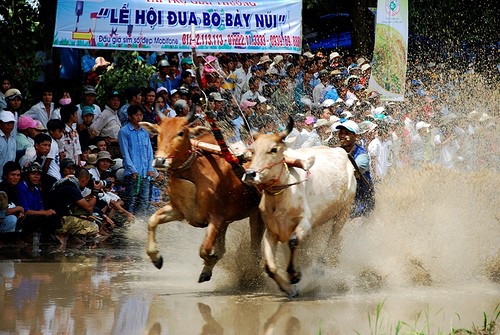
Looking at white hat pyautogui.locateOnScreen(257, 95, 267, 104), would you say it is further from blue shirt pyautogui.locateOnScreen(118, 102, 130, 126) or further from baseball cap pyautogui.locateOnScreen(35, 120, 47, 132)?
baseball cap pyautogui.locateOnScreen(35, 120, 47, 132)

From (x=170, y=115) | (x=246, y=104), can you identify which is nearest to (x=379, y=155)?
(x=246, y=104)

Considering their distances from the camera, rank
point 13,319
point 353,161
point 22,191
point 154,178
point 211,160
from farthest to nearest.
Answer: point 154,178 < point 22,191 < point 353,161 < point 211,160 < point 13,319

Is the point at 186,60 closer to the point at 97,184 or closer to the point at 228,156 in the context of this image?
the point at 97,184

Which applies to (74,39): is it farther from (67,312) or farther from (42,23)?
(67,312)

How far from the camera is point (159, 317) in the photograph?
7609mm

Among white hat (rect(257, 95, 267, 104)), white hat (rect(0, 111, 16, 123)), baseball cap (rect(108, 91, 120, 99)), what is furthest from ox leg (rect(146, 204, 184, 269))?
white hat (rect(257, 95, 267, 104))

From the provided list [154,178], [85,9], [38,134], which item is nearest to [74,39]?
[85,9]

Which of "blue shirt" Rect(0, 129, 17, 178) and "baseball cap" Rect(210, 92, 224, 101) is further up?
"baseball cap" Rect(210, 92, 224, 101)

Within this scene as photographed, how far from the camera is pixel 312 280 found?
9125 millimetres

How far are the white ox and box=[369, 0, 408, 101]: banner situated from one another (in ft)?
19.3

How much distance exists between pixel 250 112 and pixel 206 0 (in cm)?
181

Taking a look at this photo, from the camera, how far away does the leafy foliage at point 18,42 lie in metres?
13.0

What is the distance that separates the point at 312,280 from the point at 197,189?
57.4 inches

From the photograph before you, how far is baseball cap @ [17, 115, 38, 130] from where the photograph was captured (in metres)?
12.9
